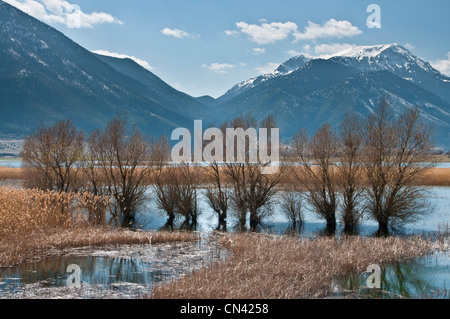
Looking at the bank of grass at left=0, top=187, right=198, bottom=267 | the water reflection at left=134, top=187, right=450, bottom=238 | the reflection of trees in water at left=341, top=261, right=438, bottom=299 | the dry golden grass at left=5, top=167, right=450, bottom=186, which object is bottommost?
the reflection of trees in water at left=341, top=261, right=438, bottom=299

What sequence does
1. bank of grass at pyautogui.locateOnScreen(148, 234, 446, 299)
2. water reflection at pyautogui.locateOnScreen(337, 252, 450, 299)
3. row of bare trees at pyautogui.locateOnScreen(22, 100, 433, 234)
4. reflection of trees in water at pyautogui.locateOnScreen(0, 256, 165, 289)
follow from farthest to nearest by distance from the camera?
row of bare trees at pyautogui.locateOnScreen(22, 100, 433, 234), reflection of trees in water at pyautogui.locateOnScreen(0, 256, 165, 289), water reflection at pyautogui.locateOnScreen(337, 252, 450, 299), bank of grass at pyautogui.locateOnScreen(148, 234, 446, 299)

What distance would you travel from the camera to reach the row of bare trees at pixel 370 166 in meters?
27.9

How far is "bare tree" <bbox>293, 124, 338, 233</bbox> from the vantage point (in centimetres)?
3009

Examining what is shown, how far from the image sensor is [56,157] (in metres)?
33.7

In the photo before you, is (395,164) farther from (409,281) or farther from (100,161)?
(100,161)

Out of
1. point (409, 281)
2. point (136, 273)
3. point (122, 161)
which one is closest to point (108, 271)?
point (136, 273)

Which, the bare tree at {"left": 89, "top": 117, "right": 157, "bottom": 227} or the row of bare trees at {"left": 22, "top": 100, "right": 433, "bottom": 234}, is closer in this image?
the row of bare trees at {"left": 22, "top": 100, "right": 433, "bottom": 234}

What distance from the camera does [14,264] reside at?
601 inches

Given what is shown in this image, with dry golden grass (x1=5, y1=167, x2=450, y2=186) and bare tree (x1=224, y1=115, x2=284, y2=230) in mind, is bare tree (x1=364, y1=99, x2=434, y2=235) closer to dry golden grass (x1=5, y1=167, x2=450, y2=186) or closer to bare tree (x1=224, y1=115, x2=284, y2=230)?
dry golden grass (x1=5, y1=167, x2=450, y2=186)

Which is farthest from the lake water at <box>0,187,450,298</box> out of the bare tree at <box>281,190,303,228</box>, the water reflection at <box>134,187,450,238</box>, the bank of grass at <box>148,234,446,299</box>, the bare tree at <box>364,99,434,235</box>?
the bare tree at <box>281,190,303,228</box>

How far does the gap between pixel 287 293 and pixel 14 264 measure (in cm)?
1052

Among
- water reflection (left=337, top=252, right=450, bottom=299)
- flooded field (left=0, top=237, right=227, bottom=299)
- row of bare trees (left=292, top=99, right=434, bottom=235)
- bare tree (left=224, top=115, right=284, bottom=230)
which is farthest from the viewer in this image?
bare tree (left=224, top=115, right=284, bottom=230)
